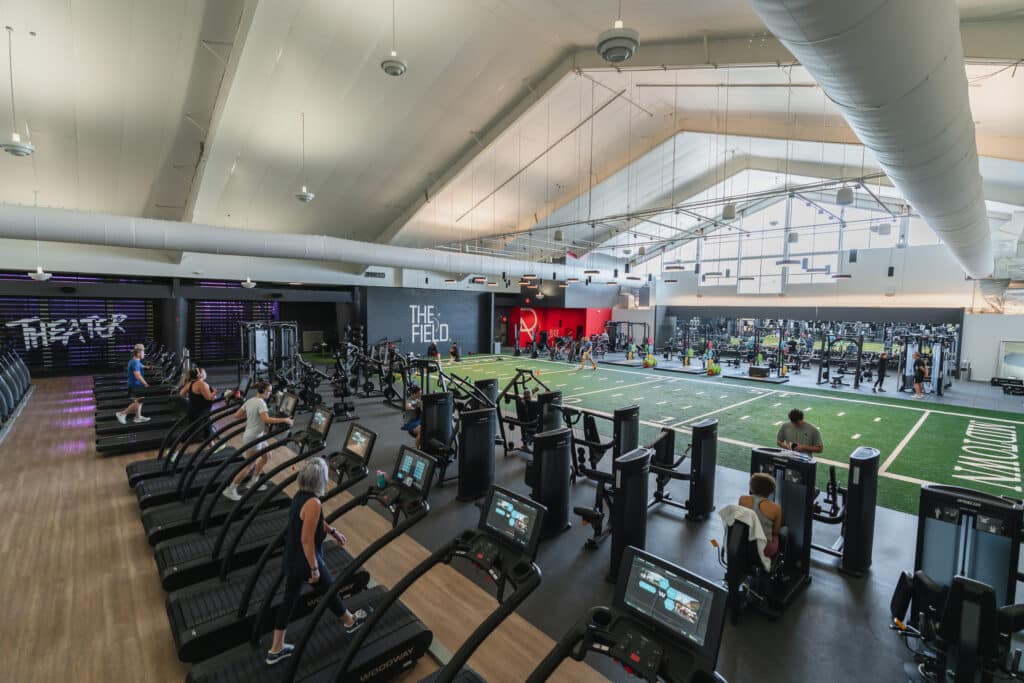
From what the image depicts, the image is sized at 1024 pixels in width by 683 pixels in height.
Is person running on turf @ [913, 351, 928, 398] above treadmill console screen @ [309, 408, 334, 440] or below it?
below

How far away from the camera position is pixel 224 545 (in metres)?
4.20

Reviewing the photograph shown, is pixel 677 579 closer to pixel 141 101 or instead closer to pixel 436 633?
pixel 436 633

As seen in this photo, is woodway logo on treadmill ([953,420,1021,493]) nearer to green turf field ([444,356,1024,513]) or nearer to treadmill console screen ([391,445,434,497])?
green turf field ([444,356,1024,513])

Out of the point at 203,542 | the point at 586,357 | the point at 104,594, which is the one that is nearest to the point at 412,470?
the point at 203,542

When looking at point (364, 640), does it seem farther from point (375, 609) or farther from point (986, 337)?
point (986, 337)

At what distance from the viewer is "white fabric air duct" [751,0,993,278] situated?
1.92 meters

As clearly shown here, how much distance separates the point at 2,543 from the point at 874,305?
2454cm

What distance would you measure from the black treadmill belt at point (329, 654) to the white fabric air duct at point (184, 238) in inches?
378

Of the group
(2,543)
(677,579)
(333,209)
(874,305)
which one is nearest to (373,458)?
(2,543)

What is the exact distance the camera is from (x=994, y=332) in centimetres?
1583

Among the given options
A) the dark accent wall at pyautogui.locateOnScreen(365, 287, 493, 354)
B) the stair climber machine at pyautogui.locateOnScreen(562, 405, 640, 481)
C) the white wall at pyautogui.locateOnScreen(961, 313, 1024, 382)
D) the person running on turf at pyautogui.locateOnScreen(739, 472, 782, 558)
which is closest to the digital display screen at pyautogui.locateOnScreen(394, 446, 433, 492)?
the person running on turf at pyautogui.locateOnScreen(739, 472, 782, 558)

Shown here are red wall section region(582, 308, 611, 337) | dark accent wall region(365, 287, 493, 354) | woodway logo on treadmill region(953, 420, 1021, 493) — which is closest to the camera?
woodway logo on treadmill region(953, 420, 1021, 493)

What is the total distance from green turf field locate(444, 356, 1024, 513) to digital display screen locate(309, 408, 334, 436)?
19.0 feet

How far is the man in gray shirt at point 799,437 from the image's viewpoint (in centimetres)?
515
